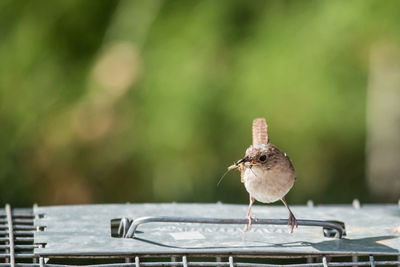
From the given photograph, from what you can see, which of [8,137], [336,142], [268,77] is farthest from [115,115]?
[336,142]

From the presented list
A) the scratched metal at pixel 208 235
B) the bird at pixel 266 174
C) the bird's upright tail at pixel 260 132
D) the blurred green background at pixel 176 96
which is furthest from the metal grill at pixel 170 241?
the blurred green background at pixel 176 96

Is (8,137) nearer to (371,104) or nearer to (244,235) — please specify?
(371,104)

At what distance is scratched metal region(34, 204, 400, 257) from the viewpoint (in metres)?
1.87

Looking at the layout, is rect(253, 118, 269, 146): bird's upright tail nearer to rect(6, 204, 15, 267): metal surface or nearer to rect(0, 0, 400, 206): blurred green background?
rect(6, 204, 15, 267): metal surface

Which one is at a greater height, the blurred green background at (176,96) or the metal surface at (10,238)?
the blurred green background at (176,96)

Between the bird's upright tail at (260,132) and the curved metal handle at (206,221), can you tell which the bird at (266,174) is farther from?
the curved metal handle at (206,221)

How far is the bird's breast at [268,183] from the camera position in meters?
2.23

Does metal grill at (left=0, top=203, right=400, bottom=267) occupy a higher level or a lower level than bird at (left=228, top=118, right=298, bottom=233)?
lower

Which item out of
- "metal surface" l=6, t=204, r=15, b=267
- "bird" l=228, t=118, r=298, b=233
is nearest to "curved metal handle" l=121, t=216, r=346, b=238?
"bird" l=228, t=118, r=298, b=233

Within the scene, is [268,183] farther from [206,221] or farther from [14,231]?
[14,231]

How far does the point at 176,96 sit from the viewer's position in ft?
13.1

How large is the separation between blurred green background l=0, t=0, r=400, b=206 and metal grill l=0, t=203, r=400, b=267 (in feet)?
4.85

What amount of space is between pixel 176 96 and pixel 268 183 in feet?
6.00

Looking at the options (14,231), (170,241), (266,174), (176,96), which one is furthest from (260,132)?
(176,96)
